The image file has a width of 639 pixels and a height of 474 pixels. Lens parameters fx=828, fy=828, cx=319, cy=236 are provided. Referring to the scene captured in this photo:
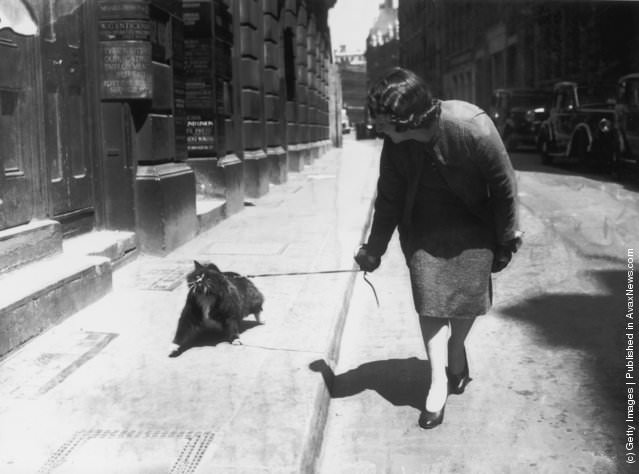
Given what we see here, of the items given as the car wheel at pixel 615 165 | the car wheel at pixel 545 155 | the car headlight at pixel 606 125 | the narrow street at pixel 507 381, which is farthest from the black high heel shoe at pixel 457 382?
the car wheel at pixel 545 155

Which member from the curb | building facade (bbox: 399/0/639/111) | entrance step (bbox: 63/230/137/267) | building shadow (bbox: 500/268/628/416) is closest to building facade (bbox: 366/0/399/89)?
building facade (bbox: 399/0/639/111)

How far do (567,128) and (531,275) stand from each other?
13.7 metres

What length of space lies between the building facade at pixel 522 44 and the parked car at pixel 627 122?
481cm

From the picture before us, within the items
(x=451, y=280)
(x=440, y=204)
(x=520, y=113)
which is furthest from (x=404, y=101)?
→ (x=520, y=113)

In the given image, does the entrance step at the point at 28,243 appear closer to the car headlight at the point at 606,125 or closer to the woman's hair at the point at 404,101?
the woman's hair at the point at 404,101

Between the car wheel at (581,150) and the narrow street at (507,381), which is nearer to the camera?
the narrow street at (507,381)

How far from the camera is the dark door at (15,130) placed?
605 cm

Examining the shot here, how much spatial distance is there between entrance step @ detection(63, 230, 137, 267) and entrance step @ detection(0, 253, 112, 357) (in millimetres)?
547

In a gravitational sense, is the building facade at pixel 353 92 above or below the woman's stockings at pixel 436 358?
above

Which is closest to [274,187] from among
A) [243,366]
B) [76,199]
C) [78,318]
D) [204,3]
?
[204,3]

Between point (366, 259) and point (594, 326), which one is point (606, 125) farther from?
point (366, 259)

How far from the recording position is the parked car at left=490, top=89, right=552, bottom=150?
2864cm

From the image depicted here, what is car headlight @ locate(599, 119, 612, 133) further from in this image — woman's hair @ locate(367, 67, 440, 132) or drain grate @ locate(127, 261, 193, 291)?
woman's hair @ locate(367, 67, 440, 132)

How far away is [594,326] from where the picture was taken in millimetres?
6059
